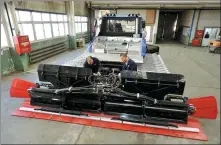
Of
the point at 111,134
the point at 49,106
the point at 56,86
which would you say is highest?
the point at 56,86

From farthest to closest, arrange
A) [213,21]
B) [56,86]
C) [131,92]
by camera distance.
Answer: [213,21] < [56,86] < [131,92]

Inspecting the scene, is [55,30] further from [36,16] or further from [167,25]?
[167,25]

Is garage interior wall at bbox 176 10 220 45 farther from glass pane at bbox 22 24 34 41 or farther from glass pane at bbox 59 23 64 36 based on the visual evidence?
glass pane at bbox 22 24 34 41

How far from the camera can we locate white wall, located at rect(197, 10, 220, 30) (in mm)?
12242

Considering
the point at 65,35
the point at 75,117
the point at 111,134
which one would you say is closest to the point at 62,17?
the point at 65,35

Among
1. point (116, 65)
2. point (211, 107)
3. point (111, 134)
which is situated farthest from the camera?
point (116, 65)

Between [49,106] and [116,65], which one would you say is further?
[116,65]

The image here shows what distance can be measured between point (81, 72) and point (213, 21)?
13733 mm

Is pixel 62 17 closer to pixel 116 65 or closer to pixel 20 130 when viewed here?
pixel 116 65

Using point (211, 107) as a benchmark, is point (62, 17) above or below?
above

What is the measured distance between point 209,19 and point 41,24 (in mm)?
12728

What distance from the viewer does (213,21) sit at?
1241 centimetres

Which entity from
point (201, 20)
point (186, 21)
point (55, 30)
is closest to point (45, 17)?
point (55, 30)

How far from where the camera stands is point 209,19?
1243 cm
